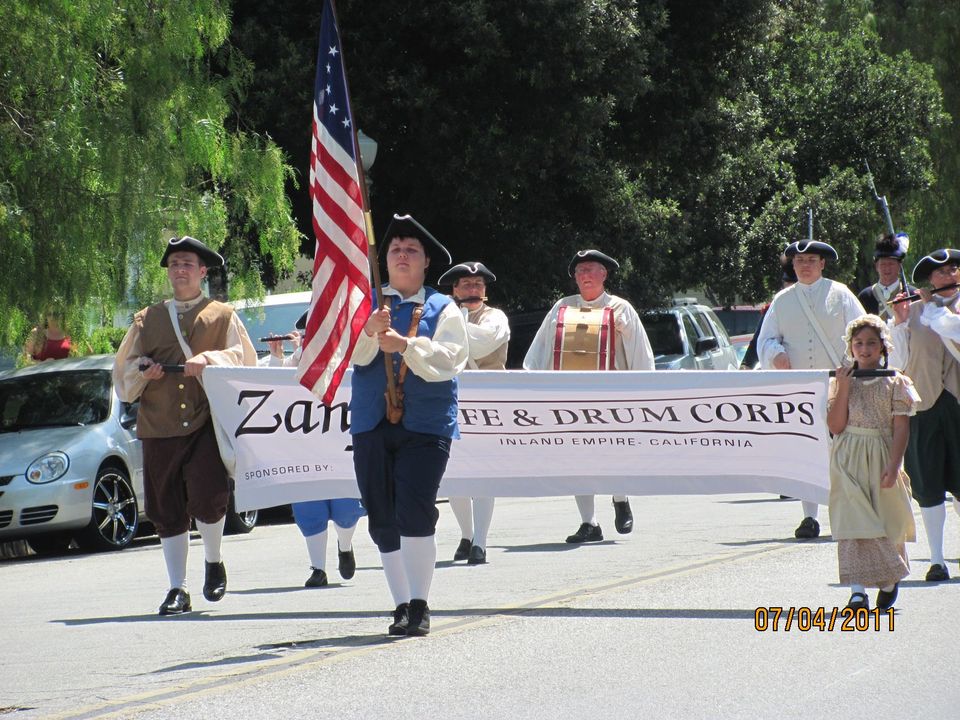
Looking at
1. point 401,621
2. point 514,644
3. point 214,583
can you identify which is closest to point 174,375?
point 214,583

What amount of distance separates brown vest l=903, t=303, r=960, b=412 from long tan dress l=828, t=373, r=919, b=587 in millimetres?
1588

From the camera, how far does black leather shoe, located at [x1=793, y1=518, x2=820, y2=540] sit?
11859 mm

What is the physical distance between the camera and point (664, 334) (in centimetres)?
2236

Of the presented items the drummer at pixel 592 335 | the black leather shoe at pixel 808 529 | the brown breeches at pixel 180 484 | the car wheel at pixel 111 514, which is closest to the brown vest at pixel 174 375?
the brown breeches at pixel 180 484

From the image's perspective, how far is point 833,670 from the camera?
6.81m

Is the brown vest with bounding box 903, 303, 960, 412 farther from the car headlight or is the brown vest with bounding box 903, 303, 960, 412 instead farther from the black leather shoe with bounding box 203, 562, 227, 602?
the car headlight

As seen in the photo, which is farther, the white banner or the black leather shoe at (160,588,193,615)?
the white banner

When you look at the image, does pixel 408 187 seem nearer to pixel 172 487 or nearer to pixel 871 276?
pixel 172 487

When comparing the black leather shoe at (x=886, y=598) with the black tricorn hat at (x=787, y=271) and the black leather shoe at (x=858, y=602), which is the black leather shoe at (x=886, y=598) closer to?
the black leather shoe at (x=858, y=602)

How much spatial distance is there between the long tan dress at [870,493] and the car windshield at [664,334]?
13.5 metres

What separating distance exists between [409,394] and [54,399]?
815 cm

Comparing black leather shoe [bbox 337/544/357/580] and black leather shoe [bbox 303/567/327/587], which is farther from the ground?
black leather shoe [bbox 337/544/357/580]

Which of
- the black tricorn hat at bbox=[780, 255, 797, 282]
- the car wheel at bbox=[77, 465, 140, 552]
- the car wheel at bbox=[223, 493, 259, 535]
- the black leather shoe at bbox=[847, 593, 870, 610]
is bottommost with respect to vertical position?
the car wheel at bbox=[223, 493, 259, 535]
